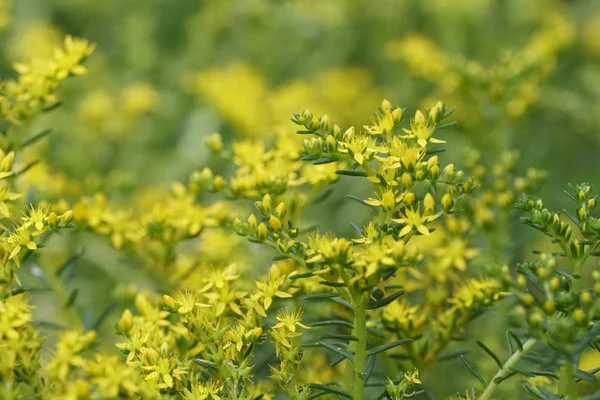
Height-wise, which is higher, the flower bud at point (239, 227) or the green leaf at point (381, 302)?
the flower bud at point (239, 227)

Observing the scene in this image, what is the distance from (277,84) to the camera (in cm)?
339

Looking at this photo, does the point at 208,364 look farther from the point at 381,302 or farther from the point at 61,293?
the point at 61,293

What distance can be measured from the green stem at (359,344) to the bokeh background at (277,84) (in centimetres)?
63

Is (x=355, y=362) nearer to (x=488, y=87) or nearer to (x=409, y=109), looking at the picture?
(x=488, y=87)

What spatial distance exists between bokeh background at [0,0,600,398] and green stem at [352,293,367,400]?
2.08ft

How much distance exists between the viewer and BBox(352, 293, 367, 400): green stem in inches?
53.0

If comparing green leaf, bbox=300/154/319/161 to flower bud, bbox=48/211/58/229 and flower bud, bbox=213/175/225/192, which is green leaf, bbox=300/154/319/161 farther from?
flower bud, bbox=48/211/58/229

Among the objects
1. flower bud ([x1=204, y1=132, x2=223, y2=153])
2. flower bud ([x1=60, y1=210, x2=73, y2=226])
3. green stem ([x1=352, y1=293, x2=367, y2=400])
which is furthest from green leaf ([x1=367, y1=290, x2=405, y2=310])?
flower bud ([x1=204, y1=132, x2=223, y2=153])

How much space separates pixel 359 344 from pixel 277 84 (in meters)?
2.19

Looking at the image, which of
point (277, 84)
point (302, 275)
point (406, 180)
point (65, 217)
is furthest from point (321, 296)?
point (277, 84)

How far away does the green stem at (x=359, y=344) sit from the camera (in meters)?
1.35

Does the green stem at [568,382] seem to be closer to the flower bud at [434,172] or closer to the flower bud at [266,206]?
the flower bud at [434,172]

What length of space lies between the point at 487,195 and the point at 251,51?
68.8 inches

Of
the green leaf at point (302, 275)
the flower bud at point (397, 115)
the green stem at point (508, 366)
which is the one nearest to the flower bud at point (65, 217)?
the green leaf at point (302, 275)
